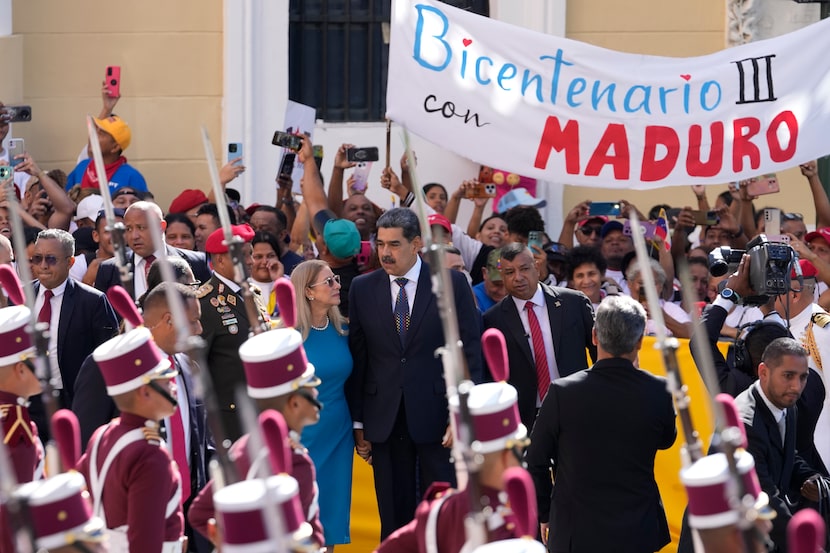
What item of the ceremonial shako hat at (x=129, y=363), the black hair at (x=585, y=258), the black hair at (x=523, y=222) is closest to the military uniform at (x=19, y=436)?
the ceremonial shako hat at (x=129, y=363)

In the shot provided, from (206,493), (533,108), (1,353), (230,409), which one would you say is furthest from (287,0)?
(206,493)

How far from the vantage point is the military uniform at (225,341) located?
773 cm

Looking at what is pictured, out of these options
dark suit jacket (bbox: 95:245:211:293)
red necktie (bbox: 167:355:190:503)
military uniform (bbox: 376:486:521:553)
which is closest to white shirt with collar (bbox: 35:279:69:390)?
dark suit jacket (bbox: 95:245:211:293)

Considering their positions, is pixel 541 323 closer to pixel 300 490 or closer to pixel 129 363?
pixel 129 363

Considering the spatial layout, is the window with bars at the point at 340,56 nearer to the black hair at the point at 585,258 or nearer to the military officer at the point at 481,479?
the black hair at the point at 585,258

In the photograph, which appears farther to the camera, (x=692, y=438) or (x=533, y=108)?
(x=533, y=108)

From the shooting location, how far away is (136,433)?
5.23m

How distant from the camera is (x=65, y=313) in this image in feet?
26.5

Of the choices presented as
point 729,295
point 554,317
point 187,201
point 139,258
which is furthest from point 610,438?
point 187,201

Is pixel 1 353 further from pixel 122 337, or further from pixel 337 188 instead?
pixel 337 188

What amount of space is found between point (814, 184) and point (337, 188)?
3.24m

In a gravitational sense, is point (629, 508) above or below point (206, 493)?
below

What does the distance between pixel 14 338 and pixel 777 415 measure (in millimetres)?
3202

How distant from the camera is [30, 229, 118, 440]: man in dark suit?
8.04 meters
